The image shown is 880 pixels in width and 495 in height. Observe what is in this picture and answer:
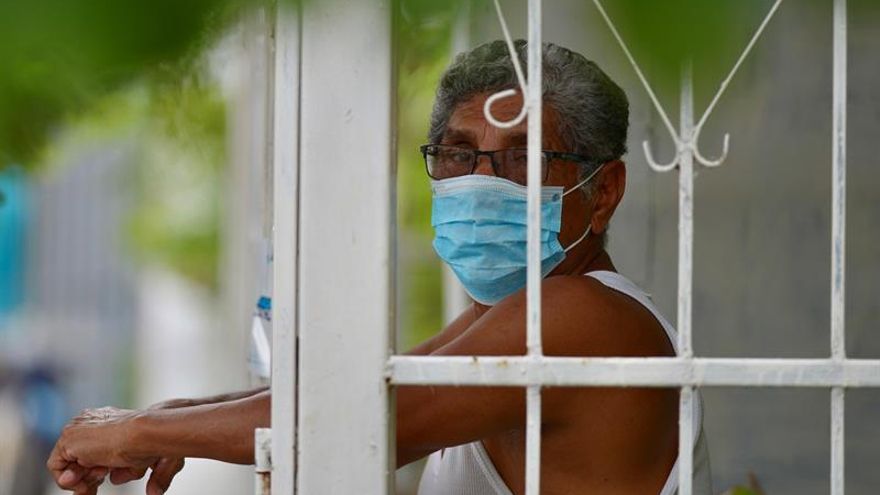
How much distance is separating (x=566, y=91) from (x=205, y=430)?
98 centimetres

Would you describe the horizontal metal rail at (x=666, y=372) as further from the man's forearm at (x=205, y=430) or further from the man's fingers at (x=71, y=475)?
the man's fingers at (x=71, y=475)

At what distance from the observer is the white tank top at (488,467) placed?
7.20ft

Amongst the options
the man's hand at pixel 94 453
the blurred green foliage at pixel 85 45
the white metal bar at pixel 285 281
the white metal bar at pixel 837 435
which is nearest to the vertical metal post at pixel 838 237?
the white metal bar at pixel 837 435

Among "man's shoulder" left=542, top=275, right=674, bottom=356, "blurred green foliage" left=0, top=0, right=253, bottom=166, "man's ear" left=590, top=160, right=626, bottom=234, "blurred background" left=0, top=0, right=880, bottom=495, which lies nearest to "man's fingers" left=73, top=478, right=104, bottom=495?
"blurred background" left=0, top=0, right=880, bottom=495

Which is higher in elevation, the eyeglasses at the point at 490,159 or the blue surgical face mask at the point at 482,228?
the eyeglasses at the point at 490,159

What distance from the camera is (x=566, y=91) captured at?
2420mm

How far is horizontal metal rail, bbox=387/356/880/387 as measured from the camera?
4.98 feet

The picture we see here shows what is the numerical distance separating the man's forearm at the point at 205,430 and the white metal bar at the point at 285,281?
0.58ft

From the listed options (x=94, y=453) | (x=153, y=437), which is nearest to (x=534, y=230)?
(x=153, y=437)

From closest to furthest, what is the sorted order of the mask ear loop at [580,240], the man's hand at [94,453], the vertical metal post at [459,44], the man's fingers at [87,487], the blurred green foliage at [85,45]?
the blurred green foliage at [85,45] < the vertical metal post at [459,44] < the man's hand at [94,453] < the man's fingers at [87,487] < the mask ear loop at [580,240]

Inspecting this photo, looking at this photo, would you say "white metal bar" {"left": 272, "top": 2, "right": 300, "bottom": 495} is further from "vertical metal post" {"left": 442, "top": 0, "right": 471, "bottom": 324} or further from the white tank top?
the white tank top

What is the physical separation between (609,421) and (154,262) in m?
14.8

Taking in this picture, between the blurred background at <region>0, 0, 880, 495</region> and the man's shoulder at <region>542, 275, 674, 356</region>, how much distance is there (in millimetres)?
297

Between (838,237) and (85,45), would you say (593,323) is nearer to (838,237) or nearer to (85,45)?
(838,237)
